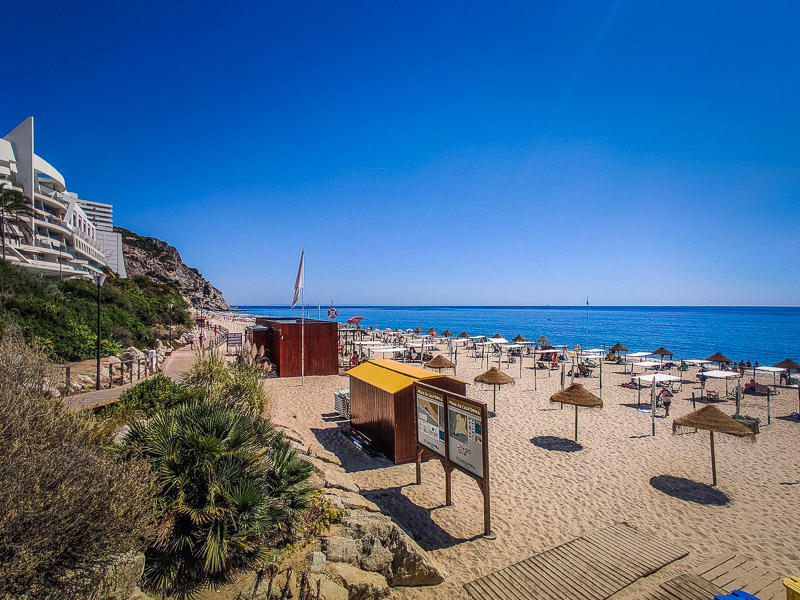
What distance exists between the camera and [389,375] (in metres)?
10.0

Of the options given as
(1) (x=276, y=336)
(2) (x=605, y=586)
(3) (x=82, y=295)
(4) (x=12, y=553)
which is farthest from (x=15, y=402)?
(3) (x=82, y=295)

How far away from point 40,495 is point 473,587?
4.87 m

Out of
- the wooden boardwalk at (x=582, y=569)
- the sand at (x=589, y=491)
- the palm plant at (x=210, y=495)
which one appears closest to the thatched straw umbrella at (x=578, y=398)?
the sand at (x=589, y=491)

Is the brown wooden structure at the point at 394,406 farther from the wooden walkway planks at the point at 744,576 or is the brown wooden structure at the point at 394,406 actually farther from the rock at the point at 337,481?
the wooden walkway planks at the point at 744,576

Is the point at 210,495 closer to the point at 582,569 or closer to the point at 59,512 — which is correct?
the point at 59,512

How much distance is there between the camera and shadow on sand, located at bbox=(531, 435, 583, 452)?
10516 millimetres

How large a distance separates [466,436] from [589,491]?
3.53m

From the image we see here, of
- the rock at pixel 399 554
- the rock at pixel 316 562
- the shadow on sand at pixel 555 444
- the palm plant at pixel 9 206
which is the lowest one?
the shadow on sand at pixel 555 444

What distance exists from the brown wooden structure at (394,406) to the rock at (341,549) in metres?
4.31

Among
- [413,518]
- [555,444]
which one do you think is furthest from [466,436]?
[555,444]

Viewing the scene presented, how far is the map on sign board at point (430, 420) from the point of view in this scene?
740 cm

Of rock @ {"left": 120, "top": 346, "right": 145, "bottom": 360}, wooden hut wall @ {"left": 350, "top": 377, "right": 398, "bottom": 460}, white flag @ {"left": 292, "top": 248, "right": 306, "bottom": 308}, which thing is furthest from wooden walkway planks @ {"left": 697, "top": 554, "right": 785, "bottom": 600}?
rock @ {"left": 120, "top": 346, "right": 145, "bottom": 360}

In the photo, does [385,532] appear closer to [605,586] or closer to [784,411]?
[605,586]

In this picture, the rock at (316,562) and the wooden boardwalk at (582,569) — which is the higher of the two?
the rock at (316,562)
